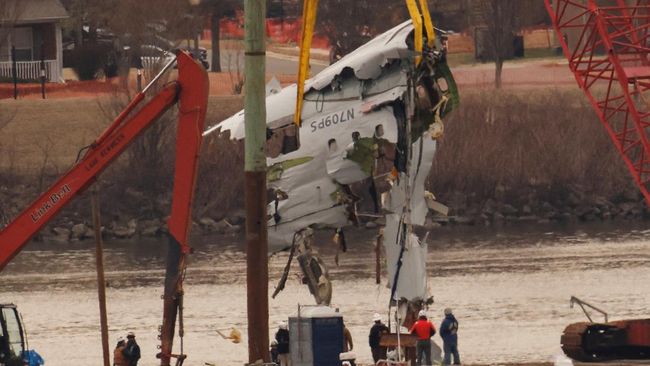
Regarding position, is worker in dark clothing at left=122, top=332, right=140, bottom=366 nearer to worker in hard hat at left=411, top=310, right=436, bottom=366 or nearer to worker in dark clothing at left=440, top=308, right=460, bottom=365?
worker in hard hat at left=411, top=310, right=436, bottom=366

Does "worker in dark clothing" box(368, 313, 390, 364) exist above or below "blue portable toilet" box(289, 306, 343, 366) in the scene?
below

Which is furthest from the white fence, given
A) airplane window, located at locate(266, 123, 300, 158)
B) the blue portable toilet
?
the blue portable toilet

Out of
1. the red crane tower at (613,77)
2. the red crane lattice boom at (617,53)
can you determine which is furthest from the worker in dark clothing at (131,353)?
Result: the red crane lattice boom at (617,53)

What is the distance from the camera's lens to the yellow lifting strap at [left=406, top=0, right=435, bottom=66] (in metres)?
33.7

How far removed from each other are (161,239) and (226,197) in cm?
411

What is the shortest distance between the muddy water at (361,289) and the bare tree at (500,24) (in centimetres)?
2325

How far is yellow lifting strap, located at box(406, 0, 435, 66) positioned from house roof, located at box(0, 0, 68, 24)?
60.5 m

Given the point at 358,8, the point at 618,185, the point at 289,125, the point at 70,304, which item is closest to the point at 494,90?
the point at 618,185

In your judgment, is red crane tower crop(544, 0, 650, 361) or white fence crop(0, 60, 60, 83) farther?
white fence crop(0, 60, 60, 83)

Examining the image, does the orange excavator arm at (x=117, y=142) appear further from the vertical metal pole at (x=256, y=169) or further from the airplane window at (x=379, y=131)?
the vertical metal pole at (x=256, y=169)

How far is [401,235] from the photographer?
3544 cm

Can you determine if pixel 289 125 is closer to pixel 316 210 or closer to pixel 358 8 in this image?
pixel 316 210

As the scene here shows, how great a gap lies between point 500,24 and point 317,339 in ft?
229

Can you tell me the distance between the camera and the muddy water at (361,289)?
49031 mm
